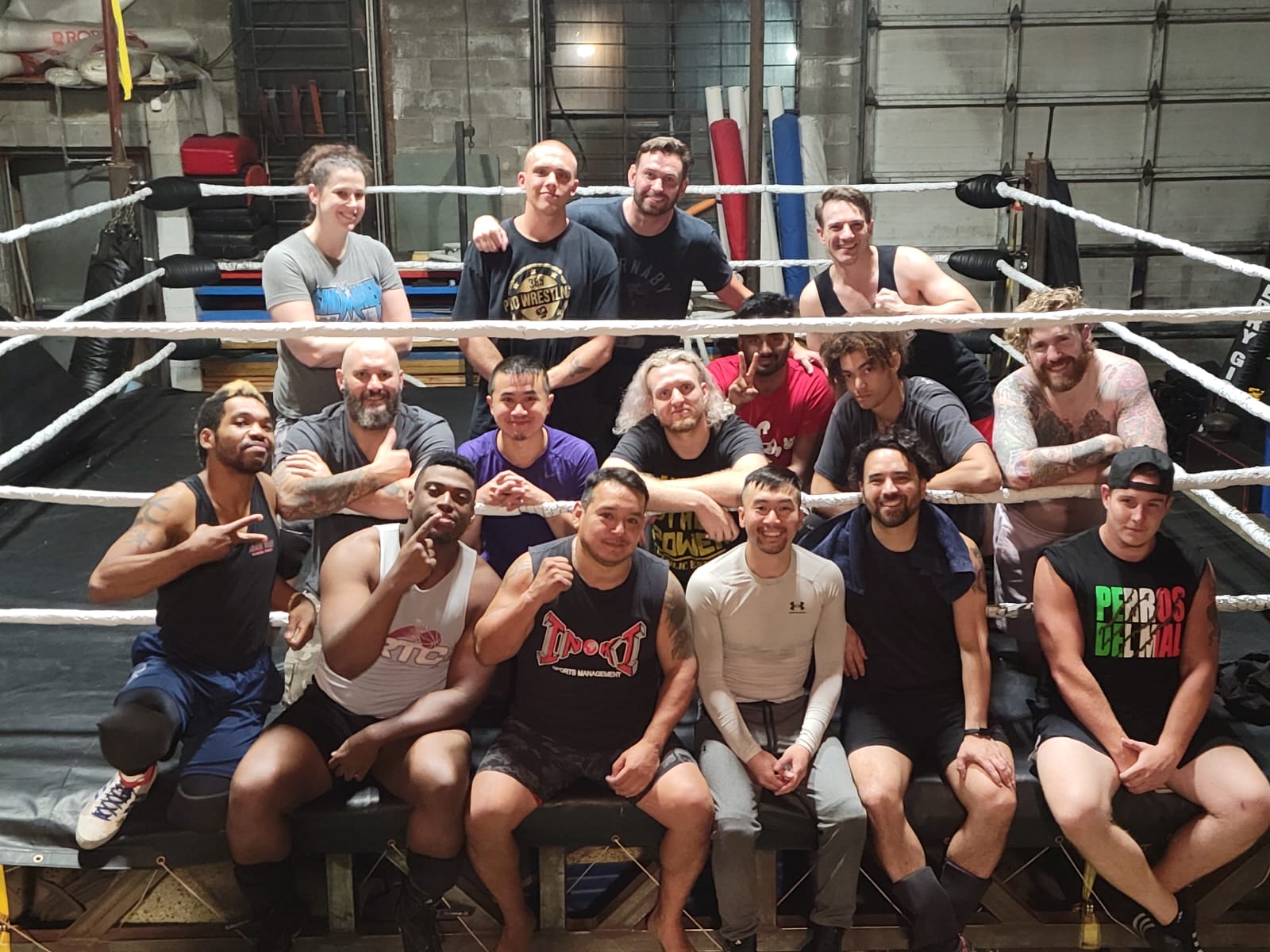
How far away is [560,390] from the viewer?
10.9 ft

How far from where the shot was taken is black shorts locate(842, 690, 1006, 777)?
2.49 meters

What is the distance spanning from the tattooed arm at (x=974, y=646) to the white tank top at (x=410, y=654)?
3.25 feet

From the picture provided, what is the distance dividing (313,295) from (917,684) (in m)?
1.79

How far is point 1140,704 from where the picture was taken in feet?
8.24

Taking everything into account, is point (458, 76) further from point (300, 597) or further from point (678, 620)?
point (678, 620)

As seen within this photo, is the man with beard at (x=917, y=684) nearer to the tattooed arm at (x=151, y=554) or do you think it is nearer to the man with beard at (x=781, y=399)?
the man with beard at (x=781, y=399)

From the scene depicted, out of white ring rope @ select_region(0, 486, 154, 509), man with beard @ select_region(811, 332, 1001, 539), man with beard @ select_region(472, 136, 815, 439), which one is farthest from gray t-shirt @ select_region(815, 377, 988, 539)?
white ring rope @ select_region(0, 486, 154, 509)

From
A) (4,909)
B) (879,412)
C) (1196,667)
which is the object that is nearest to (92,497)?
(4,909)

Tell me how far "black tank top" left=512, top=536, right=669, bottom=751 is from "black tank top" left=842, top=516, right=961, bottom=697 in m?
0.43

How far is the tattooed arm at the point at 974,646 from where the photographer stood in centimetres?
249

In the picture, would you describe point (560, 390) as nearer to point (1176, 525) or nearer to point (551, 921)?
point (551, 921)

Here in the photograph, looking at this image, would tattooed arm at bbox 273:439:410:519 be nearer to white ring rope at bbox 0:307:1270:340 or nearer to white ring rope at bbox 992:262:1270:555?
white ring rope at bbox 0:307:1270:340

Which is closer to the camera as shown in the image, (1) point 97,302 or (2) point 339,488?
(2) point 339,488

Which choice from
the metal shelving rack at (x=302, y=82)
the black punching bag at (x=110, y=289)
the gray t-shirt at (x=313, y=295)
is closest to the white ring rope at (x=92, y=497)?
the gray t-shirt at (x=313, y=295)
